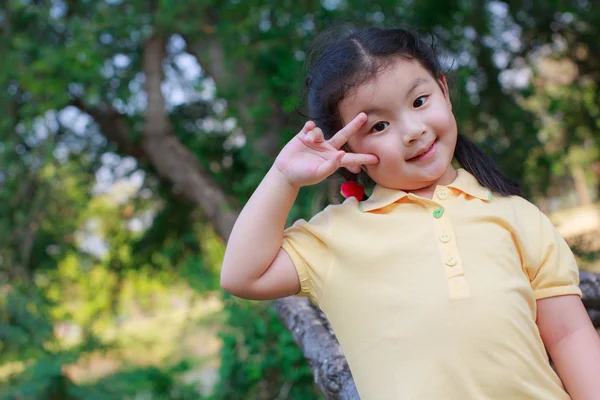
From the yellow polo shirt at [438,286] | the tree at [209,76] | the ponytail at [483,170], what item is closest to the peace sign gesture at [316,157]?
the yellow polo shirt at [438,286]

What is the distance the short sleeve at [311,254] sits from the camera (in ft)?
4.02

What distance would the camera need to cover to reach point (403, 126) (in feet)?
3.95

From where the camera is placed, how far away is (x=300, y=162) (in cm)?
121

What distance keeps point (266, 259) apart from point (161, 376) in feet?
9.37

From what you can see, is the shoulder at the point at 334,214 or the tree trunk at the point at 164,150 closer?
the shoulder at the point at 334,214

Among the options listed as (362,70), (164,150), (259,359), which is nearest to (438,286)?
(362,70)

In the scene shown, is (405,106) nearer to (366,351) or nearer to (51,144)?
(366,351)

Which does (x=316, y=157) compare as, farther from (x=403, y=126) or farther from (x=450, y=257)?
(x=450, y=257)

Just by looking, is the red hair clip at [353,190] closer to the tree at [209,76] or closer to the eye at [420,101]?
the eye at [420,101]

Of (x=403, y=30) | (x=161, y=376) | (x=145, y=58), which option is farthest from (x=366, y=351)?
(x=145, y=58)

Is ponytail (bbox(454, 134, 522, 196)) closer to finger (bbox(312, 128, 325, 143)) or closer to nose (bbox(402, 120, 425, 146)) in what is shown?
nose (bbox(402, 120, 425, 146))

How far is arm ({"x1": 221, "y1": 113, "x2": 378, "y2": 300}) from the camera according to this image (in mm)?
1198

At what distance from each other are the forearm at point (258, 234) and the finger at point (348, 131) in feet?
0.38

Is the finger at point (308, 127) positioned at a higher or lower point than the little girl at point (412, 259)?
higher
